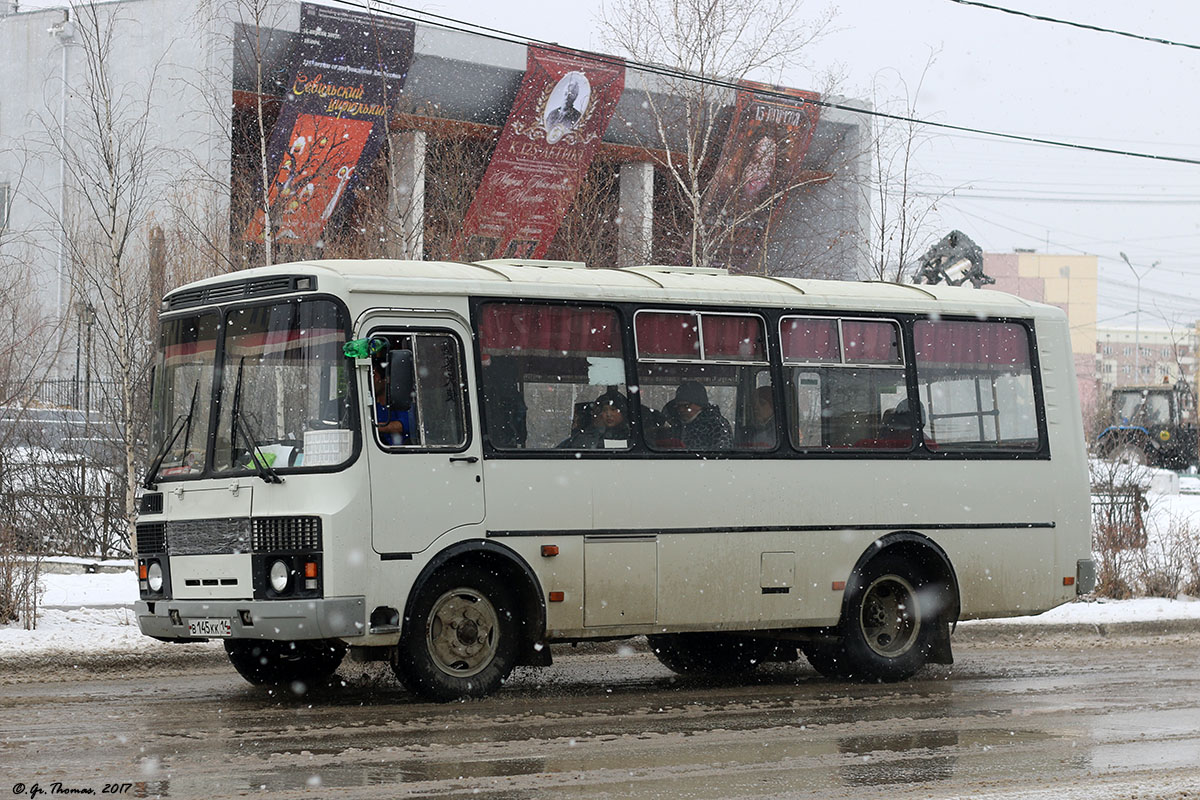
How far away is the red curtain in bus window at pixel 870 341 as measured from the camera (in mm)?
13031

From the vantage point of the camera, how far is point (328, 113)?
27.1 m

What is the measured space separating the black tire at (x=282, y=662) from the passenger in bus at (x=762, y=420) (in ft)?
11.1

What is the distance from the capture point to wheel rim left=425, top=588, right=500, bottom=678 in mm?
10969

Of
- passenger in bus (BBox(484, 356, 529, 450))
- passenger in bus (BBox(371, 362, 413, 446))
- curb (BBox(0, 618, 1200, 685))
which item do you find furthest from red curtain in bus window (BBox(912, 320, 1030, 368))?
passenger in bus (BBox(371, 362, 413, 446))

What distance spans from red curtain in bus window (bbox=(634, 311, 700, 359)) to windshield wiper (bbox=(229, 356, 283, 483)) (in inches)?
111

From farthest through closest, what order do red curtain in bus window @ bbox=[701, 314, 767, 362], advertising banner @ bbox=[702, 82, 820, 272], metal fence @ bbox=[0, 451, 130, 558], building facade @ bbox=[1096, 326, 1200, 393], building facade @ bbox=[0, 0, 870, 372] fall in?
building facade @ bbox=[1096, 326, 1200, 393]
advertising banner @ bbox=[702, 82, 820, 272]
building facade @ bbox=[0, 0, 870, 372]
metal fence @ bbox=[0, 451, 130, 558]
red curtain in bus window @ bbox=[701, 314, 767, 362]

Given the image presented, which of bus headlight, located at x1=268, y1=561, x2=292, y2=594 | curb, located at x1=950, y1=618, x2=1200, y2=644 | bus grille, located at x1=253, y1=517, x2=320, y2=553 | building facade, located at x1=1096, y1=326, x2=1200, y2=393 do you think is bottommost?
curb, located at x1=950, y1=618, x2=1200, y2=644

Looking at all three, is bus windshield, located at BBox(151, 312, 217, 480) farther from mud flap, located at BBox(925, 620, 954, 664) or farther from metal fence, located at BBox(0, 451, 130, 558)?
metal fence, located at BBox(0, 451, 130, 558)

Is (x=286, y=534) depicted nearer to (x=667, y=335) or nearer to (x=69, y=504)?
(x=667, y=335)

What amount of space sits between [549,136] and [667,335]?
21.8 m

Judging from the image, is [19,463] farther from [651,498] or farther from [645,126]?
[645,126]

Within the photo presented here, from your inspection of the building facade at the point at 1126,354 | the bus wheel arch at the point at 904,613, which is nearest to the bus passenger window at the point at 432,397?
the bus wheel arch at the point at 904,613

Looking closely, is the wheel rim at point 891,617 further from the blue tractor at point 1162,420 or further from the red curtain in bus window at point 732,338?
the blue tractor at point 1162,420

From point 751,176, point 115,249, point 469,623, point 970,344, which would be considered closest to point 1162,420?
point 751,176
